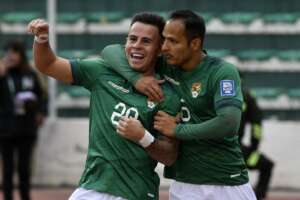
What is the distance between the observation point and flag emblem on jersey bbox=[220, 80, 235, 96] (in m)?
5.56

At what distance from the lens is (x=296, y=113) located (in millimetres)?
12008

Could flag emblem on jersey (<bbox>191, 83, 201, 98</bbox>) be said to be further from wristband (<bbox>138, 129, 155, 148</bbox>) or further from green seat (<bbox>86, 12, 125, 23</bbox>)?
green seat (<bbox>86, 12, 125, 23</bbox>)

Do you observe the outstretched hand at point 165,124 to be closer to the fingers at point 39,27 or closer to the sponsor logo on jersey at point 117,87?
the sponsor logo on jersey at point 117,87

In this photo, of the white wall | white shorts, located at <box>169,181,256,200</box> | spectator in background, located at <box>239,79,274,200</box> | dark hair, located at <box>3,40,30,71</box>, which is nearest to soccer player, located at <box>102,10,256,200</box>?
white shorts, located at <box>169,181,256,200</box>

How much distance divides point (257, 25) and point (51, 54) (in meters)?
6.61

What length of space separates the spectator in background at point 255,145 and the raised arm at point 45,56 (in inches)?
129

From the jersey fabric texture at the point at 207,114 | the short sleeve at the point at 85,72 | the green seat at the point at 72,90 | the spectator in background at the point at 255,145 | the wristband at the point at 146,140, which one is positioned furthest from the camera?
the green seat at the point at 72,90

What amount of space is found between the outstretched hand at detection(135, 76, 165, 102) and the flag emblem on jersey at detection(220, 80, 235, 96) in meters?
0.37

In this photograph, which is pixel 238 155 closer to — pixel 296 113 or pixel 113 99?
pixel 113 99

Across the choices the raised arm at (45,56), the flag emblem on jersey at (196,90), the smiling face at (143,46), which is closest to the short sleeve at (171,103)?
the flag emblem on jersey at (196,90)

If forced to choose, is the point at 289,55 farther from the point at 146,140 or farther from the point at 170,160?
the point at 146,140

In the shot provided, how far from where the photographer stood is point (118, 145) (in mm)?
5637

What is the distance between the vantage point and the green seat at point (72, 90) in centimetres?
1207

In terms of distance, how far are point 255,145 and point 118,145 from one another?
4049 millimetres
